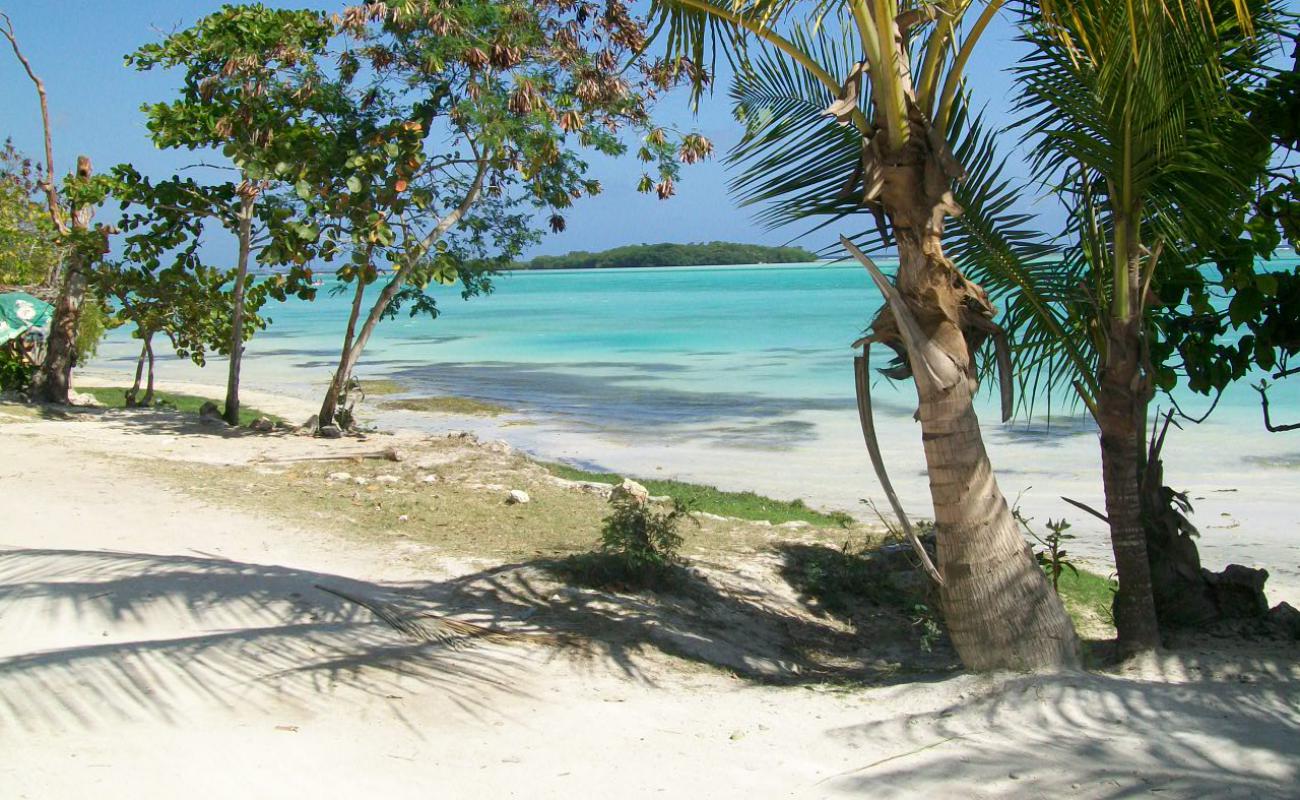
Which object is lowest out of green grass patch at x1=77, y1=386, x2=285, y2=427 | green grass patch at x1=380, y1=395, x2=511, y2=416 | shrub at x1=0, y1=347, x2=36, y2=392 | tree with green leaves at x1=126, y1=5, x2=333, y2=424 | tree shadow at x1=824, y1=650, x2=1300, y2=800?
tree shadow at x1=824, y1=650, x2=1300, y2=800

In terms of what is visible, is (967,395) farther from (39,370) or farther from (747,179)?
(39,370)

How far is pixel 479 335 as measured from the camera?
40062 millimetres

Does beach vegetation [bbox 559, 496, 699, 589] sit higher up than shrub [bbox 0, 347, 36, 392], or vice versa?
shrub [bbox 0, 347, 36, 392]

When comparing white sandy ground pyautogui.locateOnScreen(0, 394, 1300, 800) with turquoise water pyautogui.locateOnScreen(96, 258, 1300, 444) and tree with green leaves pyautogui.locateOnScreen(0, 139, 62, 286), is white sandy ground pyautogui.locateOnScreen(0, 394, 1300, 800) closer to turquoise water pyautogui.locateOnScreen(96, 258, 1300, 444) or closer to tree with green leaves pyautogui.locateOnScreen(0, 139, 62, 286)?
turquoise water pyautogui.locateOnScreen(96, 258, 1300, 444)

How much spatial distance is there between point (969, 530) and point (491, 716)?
1.93 meters

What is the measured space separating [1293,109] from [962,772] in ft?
10.8

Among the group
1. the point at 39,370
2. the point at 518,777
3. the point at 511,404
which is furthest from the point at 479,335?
the point at 518,777

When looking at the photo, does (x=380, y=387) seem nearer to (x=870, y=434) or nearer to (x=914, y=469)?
(x=914, y=469)

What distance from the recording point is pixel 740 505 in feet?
29.3

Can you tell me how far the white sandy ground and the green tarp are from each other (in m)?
8.37

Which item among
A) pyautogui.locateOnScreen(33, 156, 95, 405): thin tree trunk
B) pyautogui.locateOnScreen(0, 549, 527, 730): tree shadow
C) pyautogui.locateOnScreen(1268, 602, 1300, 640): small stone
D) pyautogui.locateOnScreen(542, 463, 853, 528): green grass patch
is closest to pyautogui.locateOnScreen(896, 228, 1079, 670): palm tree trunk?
pyautogui.locateOnScreen(1268, 602, 1300, 640): small stone

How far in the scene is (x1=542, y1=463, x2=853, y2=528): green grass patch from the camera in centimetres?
838

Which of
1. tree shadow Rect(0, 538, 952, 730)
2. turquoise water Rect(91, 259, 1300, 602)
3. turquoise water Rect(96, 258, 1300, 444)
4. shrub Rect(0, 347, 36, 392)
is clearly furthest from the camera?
turquoise water Rect(96, 258, 1300, 444)

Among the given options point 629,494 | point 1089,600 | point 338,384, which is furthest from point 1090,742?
point 338,384
